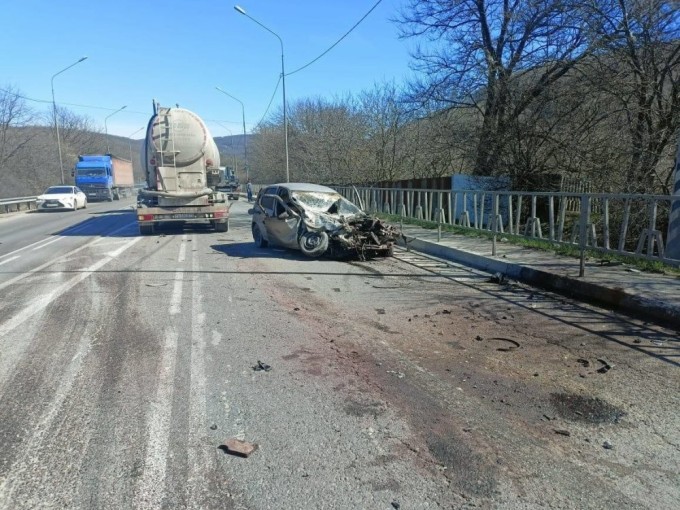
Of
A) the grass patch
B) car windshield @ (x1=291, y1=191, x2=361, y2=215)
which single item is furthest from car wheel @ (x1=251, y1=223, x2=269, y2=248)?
the grass patch

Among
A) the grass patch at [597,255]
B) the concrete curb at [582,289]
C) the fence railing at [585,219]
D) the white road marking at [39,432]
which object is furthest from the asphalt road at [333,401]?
the grass patch at [597,255]

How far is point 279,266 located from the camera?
394 inches

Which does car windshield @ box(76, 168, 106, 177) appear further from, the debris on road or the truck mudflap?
the debris on road

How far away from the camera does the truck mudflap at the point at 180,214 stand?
15281 millimetres

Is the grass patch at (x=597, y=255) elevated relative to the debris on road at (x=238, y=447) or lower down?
elevated

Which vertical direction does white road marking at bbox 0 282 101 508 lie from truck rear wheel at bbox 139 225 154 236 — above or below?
below

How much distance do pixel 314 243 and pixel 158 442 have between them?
766 centimetres

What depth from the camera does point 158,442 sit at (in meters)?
3.20

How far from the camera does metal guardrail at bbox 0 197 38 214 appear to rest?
29.6 metres

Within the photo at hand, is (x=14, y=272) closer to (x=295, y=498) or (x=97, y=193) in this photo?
(x=295, y=498)

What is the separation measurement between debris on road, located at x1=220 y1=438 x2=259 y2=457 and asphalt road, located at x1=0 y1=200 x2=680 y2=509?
65 millimetres

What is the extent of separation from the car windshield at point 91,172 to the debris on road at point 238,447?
43.3 meters

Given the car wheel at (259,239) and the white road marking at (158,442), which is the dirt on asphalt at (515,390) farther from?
the car wheel at (259,239)

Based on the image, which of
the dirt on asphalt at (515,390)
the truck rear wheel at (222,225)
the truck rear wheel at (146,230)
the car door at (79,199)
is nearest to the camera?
the dirt on asphalt at (515,390)
